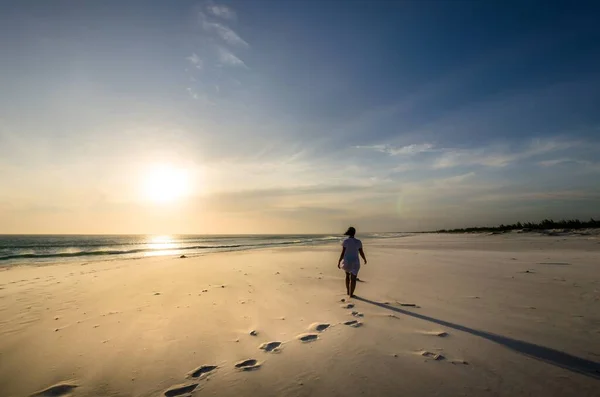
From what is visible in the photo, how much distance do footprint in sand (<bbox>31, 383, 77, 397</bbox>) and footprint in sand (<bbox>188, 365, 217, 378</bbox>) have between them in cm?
173

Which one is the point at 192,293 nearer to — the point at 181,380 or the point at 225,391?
the point at 181,380

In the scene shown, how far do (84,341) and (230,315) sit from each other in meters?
3.06

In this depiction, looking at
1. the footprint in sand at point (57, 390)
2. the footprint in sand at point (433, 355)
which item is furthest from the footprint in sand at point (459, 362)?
the footprint in sand at point (57, 390)

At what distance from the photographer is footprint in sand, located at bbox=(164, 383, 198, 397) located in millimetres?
3869

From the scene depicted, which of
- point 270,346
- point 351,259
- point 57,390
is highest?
point 351,259

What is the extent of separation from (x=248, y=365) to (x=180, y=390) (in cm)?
104

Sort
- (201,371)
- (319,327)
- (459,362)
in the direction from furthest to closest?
(319,327) < (201,371) < (459,362)

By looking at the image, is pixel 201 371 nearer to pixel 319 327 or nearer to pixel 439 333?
pixel 319 327

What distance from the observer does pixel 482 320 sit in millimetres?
6027

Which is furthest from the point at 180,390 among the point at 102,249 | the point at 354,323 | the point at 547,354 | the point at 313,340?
the point at 102,249

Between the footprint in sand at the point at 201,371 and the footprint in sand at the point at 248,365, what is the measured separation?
15.9 inches

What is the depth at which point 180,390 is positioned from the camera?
3.94m

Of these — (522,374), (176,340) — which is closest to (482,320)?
(522,374)

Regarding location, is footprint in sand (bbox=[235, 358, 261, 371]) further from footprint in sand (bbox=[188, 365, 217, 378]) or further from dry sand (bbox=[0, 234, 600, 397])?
footprint in sand (bbox=[188, 365, 217, 378])
